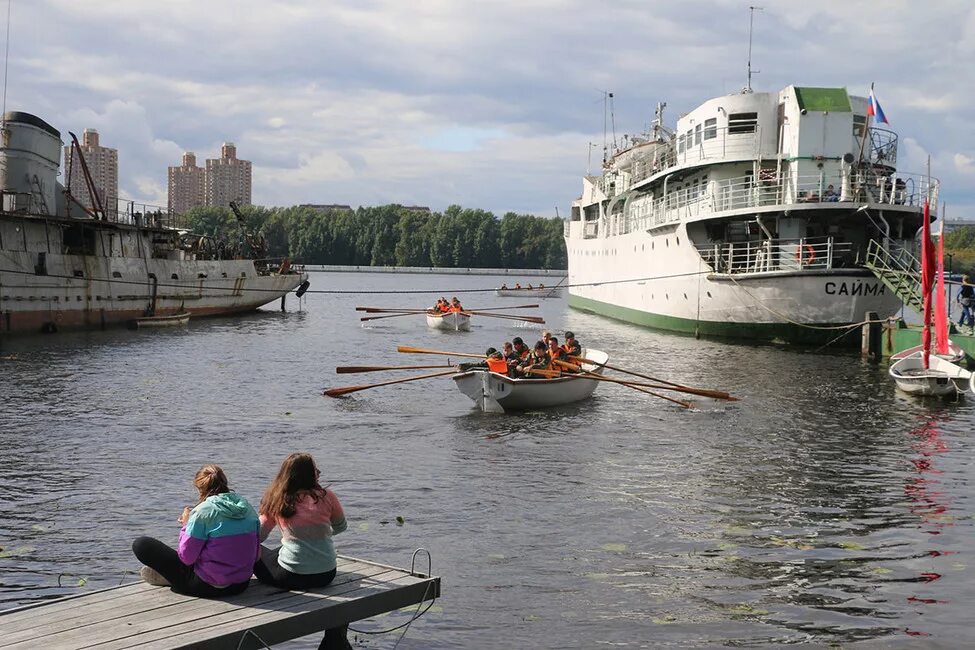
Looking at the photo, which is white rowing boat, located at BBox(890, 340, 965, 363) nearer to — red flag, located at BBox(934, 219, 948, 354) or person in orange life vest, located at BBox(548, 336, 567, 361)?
red flag, located at BBox(934, 219, 948, 354)

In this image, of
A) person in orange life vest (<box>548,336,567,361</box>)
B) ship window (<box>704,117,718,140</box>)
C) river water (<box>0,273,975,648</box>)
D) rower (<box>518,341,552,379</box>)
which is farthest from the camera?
ship window (<box>704,117,718,140</box>)

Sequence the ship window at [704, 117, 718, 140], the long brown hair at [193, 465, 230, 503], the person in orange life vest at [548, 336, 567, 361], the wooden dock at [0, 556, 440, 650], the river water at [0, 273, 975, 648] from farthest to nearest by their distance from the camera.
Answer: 1. the ship window at [704, 117, 718, 140]
2. the person in orange life vest at [548, 336, 567, 361]
3. the river water at [0, 273, 975, 648]
4. the long brown hair at [193, 465, 230, 503]
5. the wooden dock at [0, 556, 440, 650]

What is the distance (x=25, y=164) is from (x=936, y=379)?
41.5m

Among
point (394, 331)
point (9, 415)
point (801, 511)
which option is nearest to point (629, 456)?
point (801, 511)

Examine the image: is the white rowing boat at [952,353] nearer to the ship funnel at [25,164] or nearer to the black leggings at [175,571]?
the black leggings at [175,571]

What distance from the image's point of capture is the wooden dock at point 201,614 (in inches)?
268

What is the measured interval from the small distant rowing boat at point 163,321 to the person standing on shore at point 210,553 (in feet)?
146

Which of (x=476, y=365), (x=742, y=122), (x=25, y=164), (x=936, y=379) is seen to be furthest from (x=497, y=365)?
(x=25, y=164)

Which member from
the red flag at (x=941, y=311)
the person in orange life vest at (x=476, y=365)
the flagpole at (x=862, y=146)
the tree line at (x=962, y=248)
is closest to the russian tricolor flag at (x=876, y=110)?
the flagpole at (x=862, y=146)

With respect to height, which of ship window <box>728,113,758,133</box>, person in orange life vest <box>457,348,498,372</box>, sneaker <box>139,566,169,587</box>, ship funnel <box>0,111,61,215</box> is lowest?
sneaker <box>139,566,169,587</box>

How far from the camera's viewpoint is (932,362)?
90.4 ft

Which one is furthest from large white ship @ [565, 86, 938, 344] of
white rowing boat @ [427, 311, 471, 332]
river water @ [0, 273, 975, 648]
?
white rowing boat @ [427, 311, 471, 332]

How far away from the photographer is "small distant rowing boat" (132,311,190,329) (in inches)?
1977

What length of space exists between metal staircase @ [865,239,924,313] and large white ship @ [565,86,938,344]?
0.92ft
